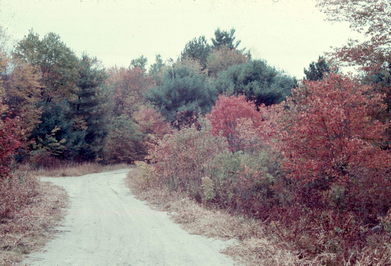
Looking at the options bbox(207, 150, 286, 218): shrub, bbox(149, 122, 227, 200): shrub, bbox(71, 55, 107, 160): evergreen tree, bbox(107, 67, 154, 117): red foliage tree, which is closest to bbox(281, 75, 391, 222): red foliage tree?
bbox(207, 150, 286, 218): shrub

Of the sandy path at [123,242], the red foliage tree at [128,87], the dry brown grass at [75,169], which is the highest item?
the red foliage tree at [128,87]

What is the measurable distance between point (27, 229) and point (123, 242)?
7.57ft

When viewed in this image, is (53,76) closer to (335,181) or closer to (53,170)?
(53,170)

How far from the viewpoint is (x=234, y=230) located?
33.6 ft

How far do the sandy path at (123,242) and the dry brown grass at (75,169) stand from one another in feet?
→ 46.1

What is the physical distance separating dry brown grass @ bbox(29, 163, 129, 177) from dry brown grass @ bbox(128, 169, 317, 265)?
45.3ft

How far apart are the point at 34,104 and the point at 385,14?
85.9 ft

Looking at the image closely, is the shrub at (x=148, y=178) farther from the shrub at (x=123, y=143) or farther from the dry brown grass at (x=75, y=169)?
the shrub at (x=123, y=143)

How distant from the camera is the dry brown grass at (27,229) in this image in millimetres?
7691

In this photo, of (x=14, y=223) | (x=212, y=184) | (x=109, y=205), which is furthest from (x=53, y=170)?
(x=14, y=223)

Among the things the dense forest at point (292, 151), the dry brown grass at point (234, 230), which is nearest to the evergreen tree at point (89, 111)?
the dense forest at point (292, 151)

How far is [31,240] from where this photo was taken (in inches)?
340

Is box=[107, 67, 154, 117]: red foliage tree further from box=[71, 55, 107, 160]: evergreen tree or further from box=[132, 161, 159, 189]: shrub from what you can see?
box=[132, 161, 159, 189]: shrub

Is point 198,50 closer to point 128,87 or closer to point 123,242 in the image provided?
point 128,87
